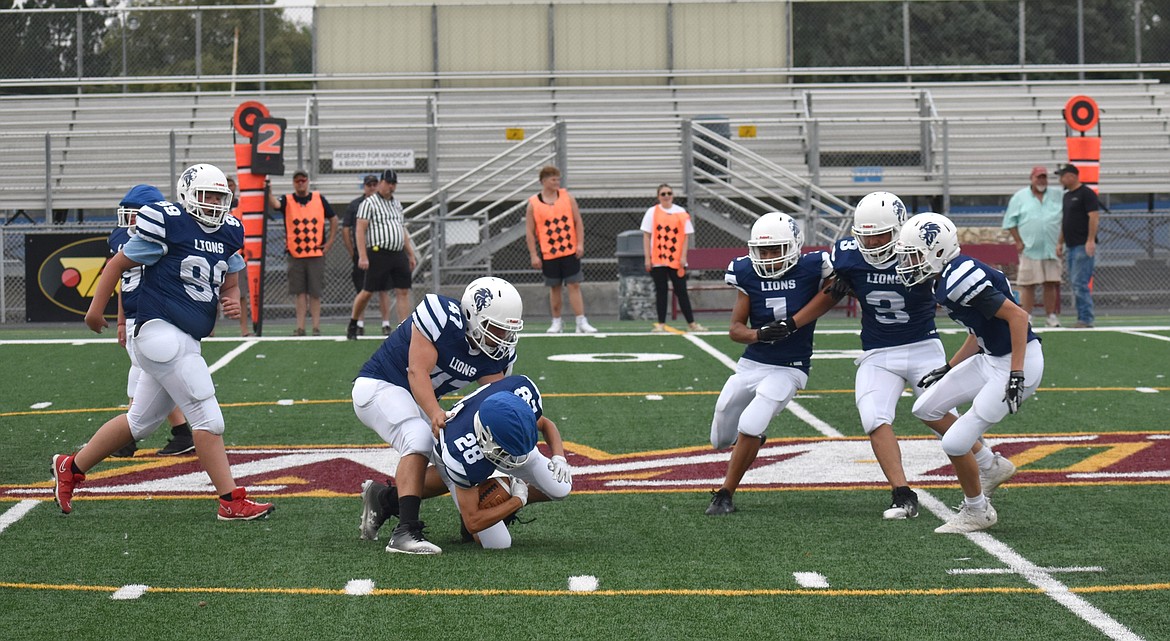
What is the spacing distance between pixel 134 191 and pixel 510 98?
1731 centimetres

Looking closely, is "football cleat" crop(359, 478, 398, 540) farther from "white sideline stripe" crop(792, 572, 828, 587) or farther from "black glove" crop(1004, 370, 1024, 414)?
"black glove" crop(1004, 370, 1024, 414)

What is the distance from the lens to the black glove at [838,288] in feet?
21.9

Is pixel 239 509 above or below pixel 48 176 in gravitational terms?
below

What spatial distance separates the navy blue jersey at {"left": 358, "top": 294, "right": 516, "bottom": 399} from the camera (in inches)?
231

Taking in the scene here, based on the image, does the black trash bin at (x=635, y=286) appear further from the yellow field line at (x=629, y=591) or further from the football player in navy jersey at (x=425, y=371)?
the yellow field line at (x=629, y=591)

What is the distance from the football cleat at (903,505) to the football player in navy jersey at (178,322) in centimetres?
275

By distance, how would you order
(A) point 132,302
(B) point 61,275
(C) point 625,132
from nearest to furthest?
(A) point 132,302
(B) point 61,275
(C) point 625,132

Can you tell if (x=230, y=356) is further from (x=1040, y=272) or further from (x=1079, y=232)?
(x=1079, y=232)

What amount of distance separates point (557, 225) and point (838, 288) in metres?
8.10

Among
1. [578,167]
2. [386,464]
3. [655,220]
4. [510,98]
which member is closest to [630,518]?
[386,464]

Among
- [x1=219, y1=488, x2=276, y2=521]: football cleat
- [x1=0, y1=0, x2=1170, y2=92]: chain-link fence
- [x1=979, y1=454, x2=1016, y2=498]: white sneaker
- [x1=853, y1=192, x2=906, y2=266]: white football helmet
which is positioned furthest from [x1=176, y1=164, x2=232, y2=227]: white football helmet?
[x1=0, y1=0, x2=1170, y2=92]: chain-link fence

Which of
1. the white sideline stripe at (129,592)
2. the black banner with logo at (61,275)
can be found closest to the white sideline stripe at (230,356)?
the black banner with logo at (61,275)

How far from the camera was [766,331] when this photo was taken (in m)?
6.70

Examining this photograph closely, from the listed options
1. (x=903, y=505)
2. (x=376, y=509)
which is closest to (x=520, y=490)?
(x=376, y=509)
